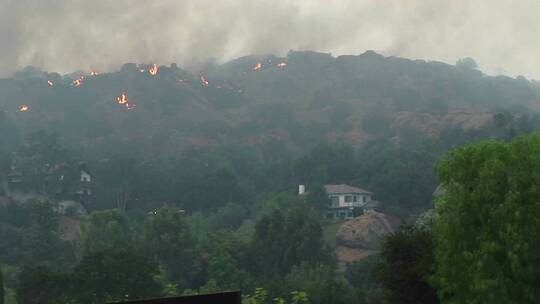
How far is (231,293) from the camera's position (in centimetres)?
614

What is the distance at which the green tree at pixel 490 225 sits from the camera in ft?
142

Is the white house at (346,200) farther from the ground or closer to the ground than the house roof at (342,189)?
closer to the ground

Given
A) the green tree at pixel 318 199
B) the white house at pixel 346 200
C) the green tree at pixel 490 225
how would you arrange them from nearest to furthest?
the green tree at pixel 490 225 → the green tree at pixel 318 199 → the white house at pixel 346 200

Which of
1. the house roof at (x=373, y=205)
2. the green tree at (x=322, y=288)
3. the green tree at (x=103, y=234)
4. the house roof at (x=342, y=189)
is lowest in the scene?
the green tree at (x=322, y=288)

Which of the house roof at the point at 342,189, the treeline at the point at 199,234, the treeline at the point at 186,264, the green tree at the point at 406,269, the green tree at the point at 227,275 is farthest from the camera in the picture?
the house roof at the point at 342,189

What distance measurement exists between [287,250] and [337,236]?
30426 mm

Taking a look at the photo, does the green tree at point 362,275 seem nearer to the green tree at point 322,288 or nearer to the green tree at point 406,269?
the green tree at point 322,288

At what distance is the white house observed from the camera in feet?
586

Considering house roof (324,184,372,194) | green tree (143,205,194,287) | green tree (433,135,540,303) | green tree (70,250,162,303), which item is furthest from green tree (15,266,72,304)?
house roof (324,184,372,194)

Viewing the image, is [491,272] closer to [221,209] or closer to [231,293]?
[231,293]

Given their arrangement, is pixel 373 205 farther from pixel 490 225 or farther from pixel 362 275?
pixel 490 225

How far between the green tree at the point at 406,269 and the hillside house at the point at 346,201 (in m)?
125

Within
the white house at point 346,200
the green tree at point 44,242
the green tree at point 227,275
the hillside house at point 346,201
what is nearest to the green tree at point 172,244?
the green tree at point 227,275

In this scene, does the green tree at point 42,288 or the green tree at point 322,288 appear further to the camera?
the green tree at point 322,288
